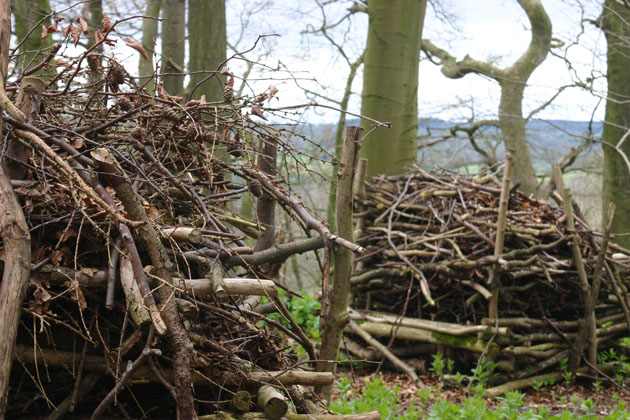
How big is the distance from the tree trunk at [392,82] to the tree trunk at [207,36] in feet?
10.8

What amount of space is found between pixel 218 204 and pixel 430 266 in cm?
409

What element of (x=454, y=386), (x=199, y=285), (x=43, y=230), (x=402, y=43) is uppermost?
(x=402, y=43)

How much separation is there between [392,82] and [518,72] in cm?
499

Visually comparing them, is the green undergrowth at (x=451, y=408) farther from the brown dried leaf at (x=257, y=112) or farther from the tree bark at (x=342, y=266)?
the brown dried leaf at (x=257, y=112)

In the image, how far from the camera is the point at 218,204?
343 cm

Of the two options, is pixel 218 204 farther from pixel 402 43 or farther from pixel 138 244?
pixel 402 43

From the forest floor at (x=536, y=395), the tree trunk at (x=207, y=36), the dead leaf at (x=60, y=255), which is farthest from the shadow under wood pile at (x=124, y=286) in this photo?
the tree trunk at (x=207, y=36)

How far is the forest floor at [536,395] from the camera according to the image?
6180 millimetres

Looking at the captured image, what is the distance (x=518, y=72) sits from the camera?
14312mm

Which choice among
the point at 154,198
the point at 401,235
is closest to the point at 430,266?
the point at 401,235

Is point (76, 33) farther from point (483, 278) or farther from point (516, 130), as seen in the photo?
point (516, 130)

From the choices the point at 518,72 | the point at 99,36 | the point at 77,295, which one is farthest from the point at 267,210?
the point at 518,72

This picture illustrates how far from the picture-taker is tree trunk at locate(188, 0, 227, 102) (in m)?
7.86

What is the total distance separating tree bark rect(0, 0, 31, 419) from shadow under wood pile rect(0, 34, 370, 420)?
0.14 meters
